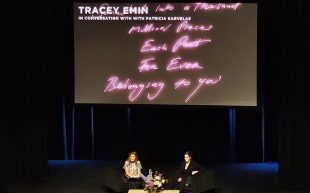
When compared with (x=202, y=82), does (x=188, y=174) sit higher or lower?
lower

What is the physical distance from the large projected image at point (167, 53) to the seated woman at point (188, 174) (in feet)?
5.18

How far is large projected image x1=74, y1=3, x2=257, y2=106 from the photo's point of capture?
34.7ft

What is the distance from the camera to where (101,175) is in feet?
35.7

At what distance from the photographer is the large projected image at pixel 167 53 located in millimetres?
10578

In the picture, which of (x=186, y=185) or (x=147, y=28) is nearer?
(x=186, y=185)

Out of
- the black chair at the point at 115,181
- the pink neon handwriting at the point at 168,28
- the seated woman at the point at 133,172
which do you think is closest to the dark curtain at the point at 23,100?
the black chair at the point at 115,181

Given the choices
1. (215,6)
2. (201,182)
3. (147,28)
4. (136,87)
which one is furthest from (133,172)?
(215,6)

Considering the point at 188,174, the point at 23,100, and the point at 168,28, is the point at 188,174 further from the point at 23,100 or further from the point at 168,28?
the point at 23,100

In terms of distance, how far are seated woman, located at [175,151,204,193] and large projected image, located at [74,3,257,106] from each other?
1.58 meters

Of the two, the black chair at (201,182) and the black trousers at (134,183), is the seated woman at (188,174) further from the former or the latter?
the black trousers at (134,183)

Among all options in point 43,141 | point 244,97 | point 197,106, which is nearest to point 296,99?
point 244,97

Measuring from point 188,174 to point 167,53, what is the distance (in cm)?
229

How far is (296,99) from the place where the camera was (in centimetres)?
993

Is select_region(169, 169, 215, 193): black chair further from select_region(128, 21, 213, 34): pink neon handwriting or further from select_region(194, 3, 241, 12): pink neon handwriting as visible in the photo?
select_region(194, 3, 241, 12): pink neon handwriting
